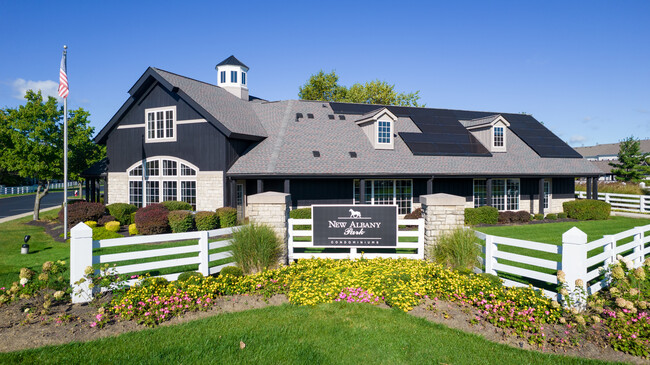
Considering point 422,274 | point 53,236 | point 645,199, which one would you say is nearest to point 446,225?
point 422,274

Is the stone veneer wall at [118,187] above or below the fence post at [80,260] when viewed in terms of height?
above

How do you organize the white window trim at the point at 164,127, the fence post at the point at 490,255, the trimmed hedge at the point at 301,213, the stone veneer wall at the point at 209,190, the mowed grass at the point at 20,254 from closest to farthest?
the fence post at the point at 490,255
the mowed grass at the point at 20,254
the trimmed hedge at the point at 301,213
the stone veneer wall at the point at 209,190
the white window trim at the point at 164,127

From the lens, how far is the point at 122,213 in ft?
58.5

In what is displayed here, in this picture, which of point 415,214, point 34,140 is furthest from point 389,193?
point 34,140

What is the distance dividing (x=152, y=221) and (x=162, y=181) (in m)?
4.17

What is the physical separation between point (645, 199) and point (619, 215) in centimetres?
613

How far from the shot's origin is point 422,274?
26.5 ft

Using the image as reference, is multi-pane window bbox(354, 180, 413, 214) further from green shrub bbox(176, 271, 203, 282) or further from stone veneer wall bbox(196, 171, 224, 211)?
green shrub bbox(176, 271, 203, 282)

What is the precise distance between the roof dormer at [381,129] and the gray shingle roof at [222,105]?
591cm

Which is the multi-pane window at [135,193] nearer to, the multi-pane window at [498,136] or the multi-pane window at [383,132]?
the multi-pane window at [383,132]

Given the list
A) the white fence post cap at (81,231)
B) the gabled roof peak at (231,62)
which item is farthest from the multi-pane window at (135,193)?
the white fence post cap at (81,231)

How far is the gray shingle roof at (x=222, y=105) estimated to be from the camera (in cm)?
1891

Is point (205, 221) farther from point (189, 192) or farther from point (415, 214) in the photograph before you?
point (415, 214)

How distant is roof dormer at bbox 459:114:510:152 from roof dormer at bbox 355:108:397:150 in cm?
610
